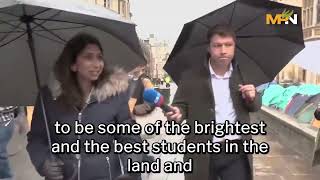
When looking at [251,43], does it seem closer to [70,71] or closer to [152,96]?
[152,96]

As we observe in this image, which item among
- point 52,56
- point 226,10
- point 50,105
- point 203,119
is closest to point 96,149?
point 50,105

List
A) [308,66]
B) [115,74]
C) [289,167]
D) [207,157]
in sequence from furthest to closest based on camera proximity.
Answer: [289,167], [308,66], [207,157], [115,74]

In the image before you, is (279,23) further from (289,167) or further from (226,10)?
(289,167)

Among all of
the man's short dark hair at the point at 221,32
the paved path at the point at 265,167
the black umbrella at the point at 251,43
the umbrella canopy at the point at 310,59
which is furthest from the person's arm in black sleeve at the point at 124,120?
the paved path at the point at 265,167

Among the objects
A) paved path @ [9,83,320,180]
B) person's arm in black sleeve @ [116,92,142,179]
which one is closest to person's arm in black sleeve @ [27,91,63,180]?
person's arm in black sleeve @ [116,92,142,179]

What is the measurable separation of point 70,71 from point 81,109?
28cm

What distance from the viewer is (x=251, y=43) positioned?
176 inches

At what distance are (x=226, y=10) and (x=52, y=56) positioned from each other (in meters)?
1.45

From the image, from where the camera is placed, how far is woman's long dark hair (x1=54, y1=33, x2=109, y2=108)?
10.5 ft

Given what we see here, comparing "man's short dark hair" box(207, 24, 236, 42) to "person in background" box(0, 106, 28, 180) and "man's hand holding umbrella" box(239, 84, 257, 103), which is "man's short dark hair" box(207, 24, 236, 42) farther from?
"person in background" box(0, 106, 28, 180)

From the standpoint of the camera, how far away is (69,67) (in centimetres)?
329

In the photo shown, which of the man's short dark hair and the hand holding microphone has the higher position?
the man's short dark hair

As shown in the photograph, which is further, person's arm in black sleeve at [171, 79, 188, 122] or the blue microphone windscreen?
person's arm in black sleeve at [171, 79, 188, 122]

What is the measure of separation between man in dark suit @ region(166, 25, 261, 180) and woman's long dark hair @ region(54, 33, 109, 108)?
788 millimetres
